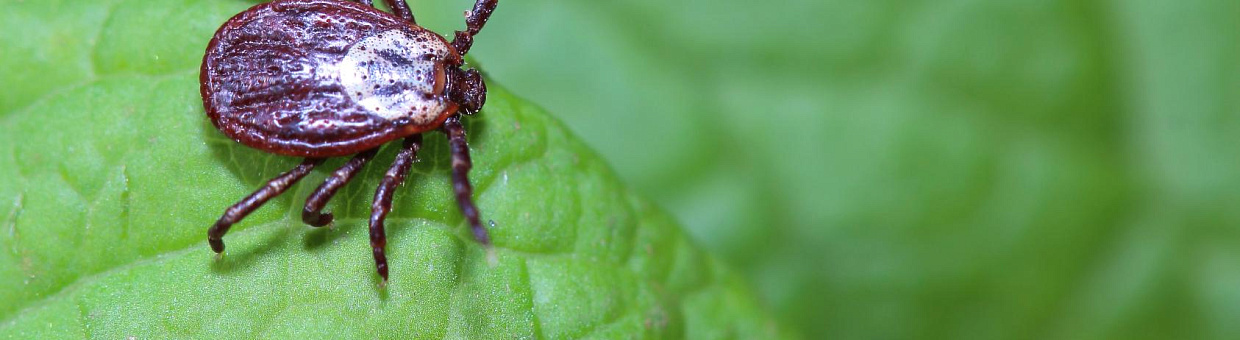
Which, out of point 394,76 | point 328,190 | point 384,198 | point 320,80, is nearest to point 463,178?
point 384,198

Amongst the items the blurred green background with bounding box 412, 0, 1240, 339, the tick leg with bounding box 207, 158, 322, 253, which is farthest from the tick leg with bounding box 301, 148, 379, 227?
the blurred green background with bounding box 412, 0, 1240, 339

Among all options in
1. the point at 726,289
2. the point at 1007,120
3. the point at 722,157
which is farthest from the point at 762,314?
the point at 1007,120

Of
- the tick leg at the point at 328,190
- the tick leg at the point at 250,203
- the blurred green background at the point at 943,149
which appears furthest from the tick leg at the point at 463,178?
the blurred green background at the point at 943,149

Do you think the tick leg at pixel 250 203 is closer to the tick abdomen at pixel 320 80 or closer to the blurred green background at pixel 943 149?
the tick abdomen at pixel 320 80

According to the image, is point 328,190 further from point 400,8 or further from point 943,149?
point 943,149

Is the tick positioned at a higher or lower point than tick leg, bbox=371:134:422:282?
higher

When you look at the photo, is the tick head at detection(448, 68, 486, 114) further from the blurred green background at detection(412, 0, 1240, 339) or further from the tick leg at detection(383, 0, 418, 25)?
the blurred green background at detection(412, 0, 1240, 339)
